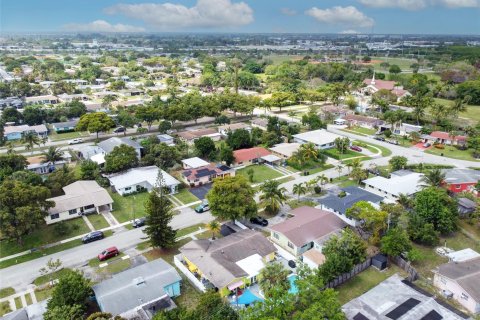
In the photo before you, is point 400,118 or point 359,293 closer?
point 359,293

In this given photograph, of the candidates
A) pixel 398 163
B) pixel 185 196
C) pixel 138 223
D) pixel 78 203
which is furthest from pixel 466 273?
pixel 78 203

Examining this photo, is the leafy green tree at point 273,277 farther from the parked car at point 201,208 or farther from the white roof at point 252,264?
the parked car at point 201,208

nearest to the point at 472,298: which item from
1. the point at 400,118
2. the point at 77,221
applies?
the point at 77,221

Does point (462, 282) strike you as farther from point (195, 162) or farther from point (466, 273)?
point (195, 162)

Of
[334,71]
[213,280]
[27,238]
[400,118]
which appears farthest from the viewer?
[334,71]

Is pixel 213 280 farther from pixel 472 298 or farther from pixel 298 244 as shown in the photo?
pixel 472 298

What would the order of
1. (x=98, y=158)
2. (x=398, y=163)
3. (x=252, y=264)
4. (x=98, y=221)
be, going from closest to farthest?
(x=252, y=264)
(x=98, y=221)
(x=398, y=163)
(x=98, y=158)

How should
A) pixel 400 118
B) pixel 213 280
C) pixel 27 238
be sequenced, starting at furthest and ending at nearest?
1. pixel 400 118
2. pixel 27 238
3. pixel 213 280
